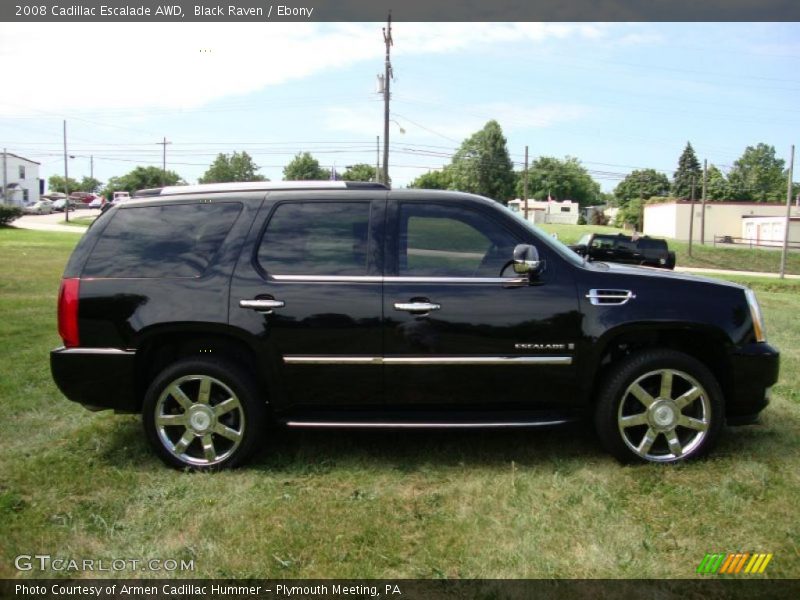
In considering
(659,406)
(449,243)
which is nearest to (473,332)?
(449,243)

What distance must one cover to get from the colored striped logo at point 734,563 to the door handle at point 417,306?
189 centimetres

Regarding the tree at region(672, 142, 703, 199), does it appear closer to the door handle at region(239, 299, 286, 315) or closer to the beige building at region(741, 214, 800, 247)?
the beige building at region(741, 214, 800, 247)

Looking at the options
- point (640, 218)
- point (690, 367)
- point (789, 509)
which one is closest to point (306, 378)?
point (690, 367)

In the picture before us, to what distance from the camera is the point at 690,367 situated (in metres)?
3.97

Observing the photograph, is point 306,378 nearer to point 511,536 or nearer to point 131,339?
point 131,339

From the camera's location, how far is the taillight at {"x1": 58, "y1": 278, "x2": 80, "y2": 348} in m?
4.04

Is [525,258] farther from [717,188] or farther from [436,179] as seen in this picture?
[717,188]

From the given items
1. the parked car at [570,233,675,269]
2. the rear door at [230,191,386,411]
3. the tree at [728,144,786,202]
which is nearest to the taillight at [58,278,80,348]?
the rear door at [230,191,386,411]

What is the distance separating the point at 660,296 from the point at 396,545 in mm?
2147

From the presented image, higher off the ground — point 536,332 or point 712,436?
point 536,332

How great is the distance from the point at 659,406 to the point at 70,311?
3657mm

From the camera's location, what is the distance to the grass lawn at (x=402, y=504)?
3.07 m

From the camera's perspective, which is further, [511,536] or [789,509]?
[789,509]

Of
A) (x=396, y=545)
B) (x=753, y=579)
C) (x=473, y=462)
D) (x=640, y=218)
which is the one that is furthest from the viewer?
(x=640, y=218)
